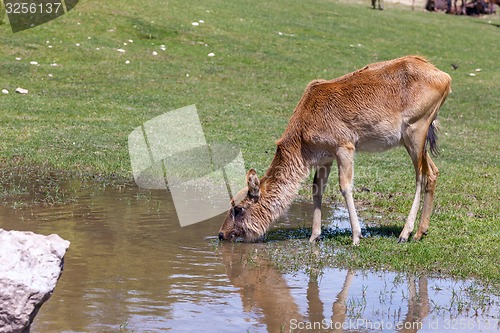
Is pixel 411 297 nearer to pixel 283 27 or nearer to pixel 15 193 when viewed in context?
pixel 15 193

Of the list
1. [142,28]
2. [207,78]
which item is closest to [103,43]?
[142,28]

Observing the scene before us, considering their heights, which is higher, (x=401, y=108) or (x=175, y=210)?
(x=401, y=108)

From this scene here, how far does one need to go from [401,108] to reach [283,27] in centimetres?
2557

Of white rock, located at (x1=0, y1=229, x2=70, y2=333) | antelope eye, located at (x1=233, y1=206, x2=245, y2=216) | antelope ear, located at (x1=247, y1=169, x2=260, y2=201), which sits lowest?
antelope eye, located at (x1=233, y1=206, x2=245, y2=216)

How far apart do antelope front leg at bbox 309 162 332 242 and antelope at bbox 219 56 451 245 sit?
0.02 metres

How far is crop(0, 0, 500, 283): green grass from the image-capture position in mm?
12164

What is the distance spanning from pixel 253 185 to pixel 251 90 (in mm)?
15252

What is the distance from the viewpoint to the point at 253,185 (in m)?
10.5

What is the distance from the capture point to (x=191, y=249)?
32.8 feet

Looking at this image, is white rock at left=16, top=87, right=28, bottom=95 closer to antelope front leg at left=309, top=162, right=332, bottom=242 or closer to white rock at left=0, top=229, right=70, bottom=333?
antelope front leg at left=309, top=162, right=332, bottom=242

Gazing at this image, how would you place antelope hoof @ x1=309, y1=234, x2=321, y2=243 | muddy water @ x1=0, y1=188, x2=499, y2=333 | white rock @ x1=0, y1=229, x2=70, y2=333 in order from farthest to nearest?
antelope hoof @ x1=309, y1=234, x2=321, y2=243, muddy water @ x1=0, y1=188, x2=499, y2=333, white rock @ x1=0, y1=229, x2=70, y2=333

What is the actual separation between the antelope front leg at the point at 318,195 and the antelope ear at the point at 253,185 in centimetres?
84

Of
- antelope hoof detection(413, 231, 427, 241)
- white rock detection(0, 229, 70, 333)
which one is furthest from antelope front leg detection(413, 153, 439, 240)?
white rock detection(0, 229, 70, 333)

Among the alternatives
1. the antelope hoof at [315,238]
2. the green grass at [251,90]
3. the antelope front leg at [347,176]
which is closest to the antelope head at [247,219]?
the green grass at [251,90]
